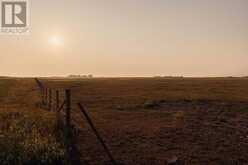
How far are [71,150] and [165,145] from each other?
12.4 feet

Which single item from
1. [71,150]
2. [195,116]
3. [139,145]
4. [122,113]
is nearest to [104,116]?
[122,113]

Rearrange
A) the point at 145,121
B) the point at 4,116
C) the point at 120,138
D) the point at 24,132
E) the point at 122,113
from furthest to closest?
the point at 122,113 < the point at 145,121 < the point at 4,116 < the point at 120,138 < the point at 24,132

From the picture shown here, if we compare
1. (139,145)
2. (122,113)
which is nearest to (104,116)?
(122,113)

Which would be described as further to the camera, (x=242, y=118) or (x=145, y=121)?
(x=242, y=118)

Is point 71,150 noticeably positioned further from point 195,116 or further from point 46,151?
point 195,116

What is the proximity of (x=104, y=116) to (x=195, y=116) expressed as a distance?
5580 millimetres

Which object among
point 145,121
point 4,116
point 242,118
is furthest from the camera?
point 242,118

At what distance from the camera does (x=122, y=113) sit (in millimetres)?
20344

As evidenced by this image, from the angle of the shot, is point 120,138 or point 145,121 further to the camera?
point 145,121

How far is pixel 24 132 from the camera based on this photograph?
35.5ft

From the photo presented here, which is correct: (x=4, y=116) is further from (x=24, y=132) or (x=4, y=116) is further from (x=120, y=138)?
(x=120, y=138)

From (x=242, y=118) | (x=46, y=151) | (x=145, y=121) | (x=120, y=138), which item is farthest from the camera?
(x=242, y=118)

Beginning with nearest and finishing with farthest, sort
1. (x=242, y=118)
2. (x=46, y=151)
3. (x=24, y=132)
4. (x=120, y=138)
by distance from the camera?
(x=46, y=151) → (x=24, y=132) → (x=120, y=138) → (x=242, y=118)

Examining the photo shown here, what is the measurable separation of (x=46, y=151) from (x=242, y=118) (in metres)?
13.2
